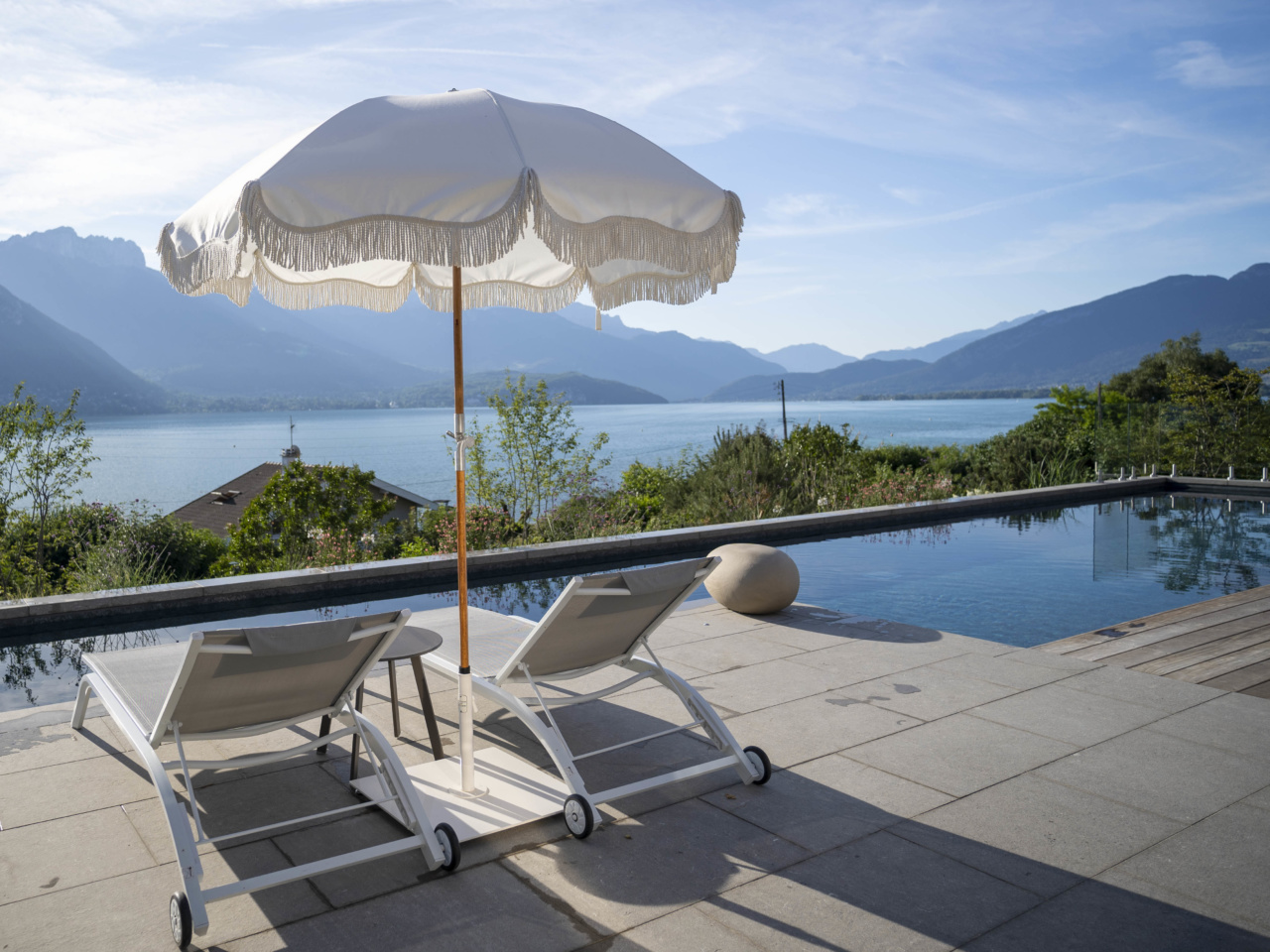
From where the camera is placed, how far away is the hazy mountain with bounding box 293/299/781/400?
14450 cm

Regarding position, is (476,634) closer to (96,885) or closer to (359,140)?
(96,885)

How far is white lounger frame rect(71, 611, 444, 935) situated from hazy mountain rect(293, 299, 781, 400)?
131898mm

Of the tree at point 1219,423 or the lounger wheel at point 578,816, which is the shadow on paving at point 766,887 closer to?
the lounger wheel at point 578,816

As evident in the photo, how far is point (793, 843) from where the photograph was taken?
2551mm

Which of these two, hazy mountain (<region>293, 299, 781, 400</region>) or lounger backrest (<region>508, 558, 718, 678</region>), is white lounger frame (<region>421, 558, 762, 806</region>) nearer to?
lounger backrest (<region>508, 558, 718, 678</region>)

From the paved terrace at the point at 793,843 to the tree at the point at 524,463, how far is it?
5.18m

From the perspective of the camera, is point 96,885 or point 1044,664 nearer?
point 96,885

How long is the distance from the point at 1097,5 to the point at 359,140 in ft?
29.8

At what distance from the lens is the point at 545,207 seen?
7.81 feet

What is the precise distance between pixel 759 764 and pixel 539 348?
15673 centimetres

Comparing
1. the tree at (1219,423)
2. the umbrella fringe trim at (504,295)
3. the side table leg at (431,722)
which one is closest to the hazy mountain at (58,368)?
the tree at (1219,423)

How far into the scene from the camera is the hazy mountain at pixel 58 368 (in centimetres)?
7544

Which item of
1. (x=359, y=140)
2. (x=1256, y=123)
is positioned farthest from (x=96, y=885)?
(x=1256, y=123)

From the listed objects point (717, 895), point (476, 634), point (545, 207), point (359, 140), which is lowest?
point (717, 895)
